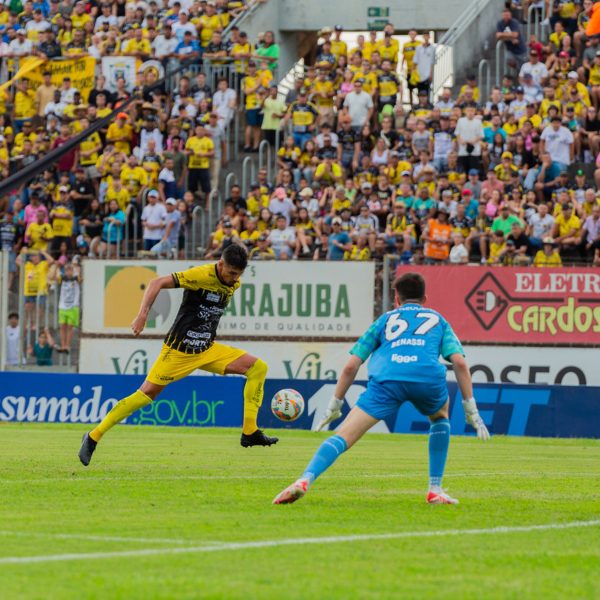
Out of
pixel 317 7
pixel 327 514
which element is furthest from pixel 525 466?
pixel 317 7

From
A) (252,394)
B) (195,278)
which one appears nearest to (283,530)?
(195,278)

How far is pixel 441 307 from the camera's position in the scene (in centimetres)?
2706

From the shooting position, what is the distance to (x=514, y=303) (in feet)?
88.5

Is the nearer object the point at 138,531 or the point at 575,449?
the point at 138,531

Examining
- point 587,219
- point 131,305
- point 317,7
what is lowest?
point 131,305

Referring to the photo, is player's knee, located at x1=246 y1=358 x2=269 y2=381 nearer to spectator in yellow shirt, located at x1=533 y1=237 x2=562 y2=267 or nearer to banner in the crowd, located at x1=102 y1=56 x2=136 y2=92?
spectator in yellow shirt, located at x1=533 y1=237 x2=562 y2=267

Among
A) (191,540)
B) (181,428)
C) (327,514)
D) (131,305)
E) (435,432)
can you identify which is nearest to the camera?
(191,540)

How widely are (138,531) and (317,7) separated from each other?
1275 inches

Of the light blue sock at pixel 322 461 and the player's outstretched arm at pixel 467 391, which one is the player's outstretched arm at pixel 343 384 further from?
the player's outstretched arm at pixel 467 391

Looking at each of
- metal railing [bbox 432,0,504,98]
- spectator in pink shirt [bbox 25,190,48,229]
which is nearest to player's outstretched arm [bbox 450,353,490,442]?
spectator in pink shirt [bbox 25,190,48,229]

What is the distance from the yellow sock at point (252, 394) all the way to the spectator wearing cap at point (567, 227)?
1242 centimetres

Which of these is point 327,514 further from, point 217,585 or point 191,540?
point 217,585

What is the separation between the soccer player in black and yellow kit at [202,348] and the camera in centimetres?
1496

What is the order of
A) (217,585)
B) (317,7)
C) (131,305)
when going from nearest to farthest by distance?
(217,585)
(131,305)
(317,7)
